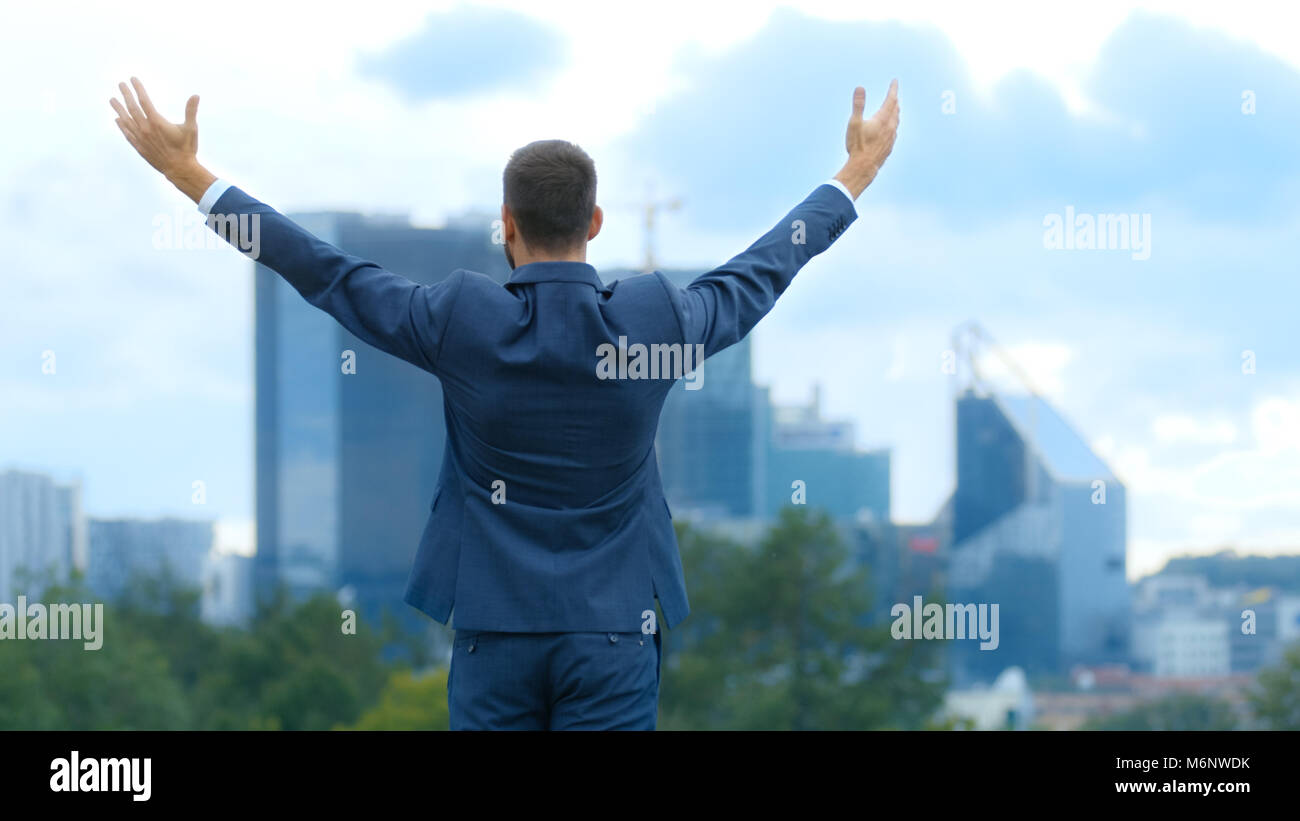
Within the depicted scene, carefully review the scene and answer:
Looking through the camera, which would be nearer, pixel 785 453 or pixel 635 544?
pixel 635 544

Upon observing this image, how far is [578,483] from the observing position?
2693 mm

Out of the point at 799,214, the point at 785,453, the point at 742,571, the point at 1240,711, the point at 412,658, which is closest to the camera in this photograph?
the point at 799,214

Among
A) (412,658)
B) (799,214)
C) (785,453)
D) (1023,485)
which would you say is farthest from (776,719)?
(1023,485)

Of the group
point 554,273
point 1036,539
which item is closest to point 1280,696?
point 554,273

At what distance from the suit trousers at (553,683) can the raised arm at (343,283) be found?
592 millimetres

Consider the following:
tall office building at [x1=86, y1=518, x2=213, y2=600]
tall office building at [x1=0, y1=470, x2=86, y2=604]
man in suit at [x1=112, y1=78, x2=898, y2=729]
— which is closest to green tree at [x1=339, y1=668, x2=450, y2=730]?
man in suit at [x1=112, y1=78, x2=898, y2=729]

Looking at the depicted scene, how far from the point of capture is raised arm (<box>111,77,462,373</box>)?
2.70m

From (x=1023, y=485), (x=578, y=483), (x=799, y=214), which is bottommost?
(x=578, y=483)

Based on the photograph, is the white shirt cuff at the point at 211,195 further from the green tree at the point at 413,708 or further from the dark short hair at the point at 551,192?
the green tree at the point at 413,708

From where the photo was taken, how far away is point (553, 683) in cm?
270

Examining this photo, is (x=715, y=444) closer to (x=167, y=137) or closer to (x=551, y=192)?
(x=167, y=137)

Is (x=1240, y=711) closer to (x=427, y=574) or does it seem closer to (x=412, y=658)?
(x=412, y=658)
